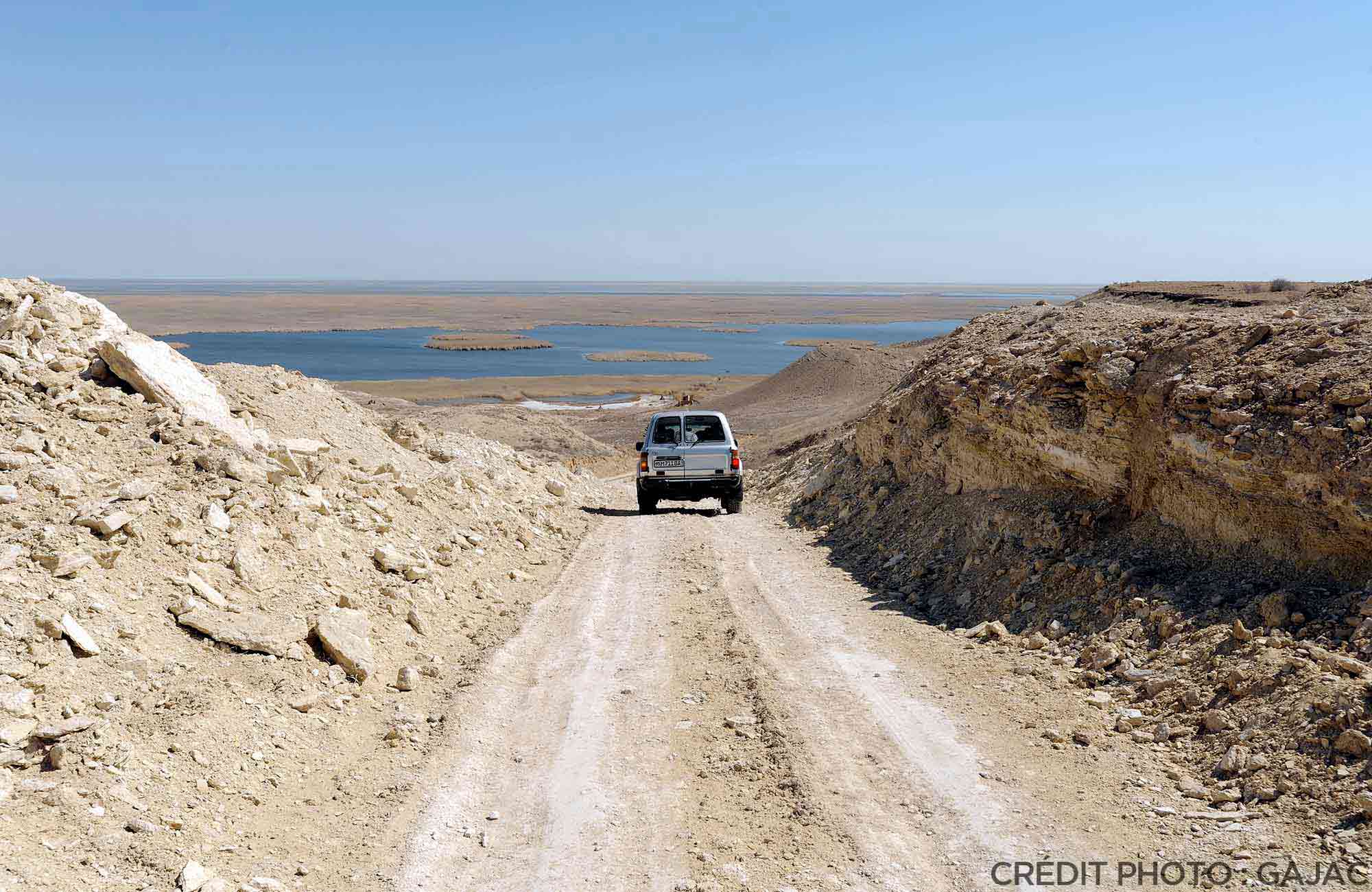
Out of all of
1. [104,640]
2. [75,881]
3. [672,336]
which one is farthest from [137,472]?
[672,336]

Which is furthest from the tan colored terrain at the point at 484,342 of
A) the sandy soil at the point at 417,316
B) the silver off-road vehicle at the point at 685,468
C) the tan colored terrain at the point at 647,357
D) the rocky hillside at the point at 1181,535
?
the rocky hillside at the point at 1181,535

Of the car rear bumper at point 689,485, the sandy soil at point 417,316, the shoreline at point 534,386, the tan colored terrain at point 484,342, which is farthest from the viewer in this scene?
the sandy soil at point 417,316

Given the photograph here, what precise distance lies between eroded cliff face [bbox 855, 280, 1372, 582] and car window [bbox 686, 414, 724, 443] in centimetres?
466

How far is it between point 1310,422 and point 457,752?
763 cm

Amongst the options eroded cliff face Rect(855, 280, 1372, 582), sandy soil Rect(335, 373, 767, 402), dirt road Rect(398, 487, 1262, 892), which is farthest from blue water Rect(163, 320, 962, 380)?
dirt road Rect(398, 487, 1262, 892)

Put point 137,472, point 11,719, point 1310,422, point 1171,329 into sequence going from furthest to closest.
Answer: point 1171,329, point 137,472, point 1310,422, point 11,719

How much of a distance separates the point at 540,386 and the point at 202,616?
58091 millimetres

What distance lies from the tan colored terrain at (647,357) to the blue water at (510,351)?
4.09 ft

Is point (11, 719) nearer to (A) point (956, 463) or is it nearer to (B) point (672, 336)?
(A) point (956, 463)

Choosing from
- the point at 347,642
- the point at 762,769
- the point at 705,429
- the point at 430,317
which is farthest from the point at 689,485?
the point at 430,317

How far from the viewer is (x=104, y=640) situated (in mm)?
7039

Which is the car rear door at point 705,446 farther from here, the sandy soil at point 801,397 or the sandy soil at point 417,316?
the sandy soil at point 417,316

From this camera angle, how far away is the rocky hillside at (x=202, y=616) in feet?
18.2

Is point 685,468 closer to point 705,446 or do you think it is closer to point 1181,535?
point 705,446
